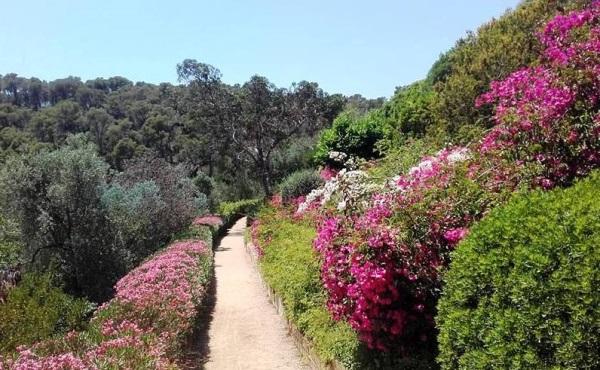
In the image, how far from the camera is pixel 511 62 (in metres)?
18.3

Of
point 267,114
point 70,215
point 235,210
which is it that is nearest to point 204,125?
point 267,114

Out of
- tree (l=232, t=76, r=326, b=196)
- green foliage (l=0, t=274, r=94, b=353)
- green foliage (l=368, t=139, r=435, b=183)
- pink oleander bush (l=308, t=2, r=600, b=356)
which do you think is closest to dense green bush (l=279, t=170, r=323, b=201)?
green foliage (l=368, t=139, r=435, b=183)

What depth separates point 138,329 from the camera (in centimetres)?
734

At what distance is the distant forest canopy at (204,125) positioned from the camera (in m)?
35.4

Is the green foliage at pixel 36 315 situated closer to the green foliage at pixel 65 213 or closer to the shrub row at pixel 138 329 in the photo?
the shrub row at pixel 138 329

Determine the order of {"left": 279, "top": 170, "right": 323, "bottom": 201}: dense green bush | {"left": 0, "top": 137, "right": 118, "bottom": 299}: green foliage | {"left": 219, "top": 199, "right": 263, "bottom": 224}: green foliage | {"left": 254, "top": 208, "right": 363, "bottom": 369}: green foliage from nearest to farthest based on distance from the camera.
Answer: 1. {"left": 254, "top": 208, "right": 363, "bottom": 369}: green foliage
2. {"left": 0, "top": 137, "right": 118, "bottom": 299}: green foliage
3. {"left": 279, "top": 170, "right": 323, "bottom": 201}: dense green bush
4. {"left": 219, "top": 199, "right": 263, "bottom": 224}: green foliage

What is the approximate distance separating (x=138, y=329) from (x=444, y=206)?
454 cm

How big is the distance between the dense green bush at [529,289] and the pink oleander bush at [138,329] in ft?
11.4

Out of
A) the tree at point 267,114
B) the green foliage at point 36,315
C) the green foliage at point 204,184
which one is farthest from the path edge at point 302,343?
the green foliage at point 204,184

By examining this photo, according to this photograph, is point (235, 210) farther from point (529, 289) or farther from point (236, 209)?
point (529, 289)

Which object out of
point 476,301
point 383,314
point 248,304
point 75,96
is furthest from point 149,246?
point 75,96

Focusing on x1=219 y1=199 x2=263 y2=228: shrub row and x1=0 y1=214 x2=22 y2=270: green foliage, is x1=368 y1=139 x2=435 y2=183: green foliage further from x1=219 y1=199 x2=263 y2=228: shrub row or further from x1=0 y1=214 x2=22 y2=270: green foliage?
x1=219 y1=199 x2=263 y2=228: shrub row

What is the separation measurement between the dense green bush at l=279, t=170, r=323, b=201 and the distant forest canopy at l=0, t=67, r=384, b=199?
28.4 feet

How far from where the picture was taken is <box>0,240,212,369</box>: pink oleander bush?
223 inches
